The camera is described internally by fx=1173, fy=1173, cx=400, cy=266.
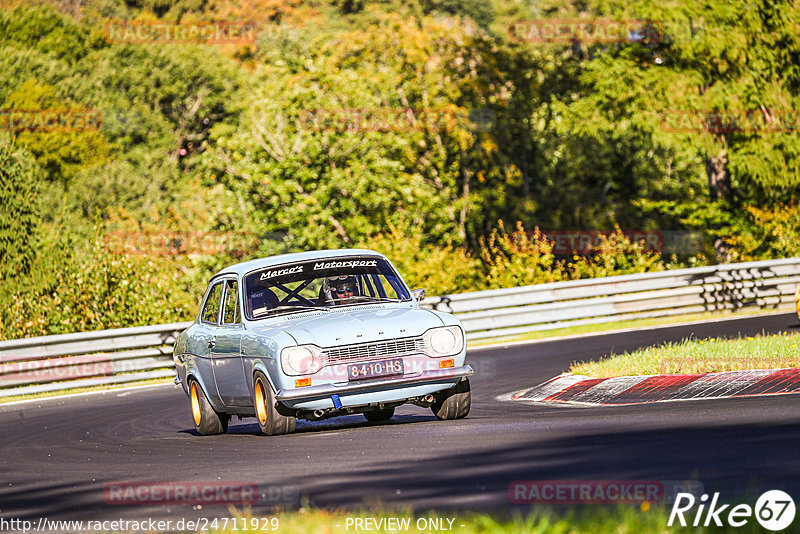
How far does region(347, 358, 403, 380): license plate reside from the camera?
1012cm

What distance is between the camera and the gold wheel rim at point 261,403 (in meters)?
10.6

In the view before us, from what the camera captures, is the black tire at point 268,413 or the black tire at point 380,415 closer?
the black tire at point 268,413

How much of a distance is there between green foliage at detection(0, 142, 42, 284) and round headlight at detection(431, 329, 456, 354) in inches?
677

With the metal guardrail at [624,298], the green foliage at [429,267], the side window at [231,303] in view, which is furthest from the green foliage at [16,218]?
the side window at [231,303]

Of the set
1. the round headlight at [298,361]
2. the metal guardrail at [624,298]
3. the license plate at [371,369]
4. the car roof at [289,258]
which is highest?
the car roof at [289,258]

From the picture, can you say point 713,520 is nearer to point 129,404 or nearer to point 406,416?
point 406,416

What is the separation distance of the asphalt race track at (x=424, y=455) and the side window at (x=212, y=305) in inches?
48.7

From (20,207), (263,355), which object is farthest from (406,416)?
(20,207)

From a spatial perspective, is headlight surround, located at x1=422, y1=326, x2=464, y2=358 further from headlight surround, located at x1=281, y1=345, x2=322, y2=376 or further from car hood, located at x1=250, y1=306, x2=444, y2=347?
headlight surround, located at x1=281, y1=345, x2=322, y2=376

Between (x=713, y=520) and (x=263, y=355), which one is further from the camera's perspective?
(x=263, y=355)

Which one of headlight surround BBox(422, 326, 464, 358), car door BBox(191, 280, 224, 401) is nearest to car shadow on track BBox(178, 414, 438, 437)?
car door BBox(191, 280, 224, 401)

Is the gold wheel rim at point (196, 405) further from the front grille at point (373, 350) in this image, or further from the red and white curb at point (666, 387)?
the red and white curb at point (666, 387)

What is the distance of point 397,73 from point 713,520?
123 ft

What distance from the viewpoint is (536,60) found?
4312 cm
